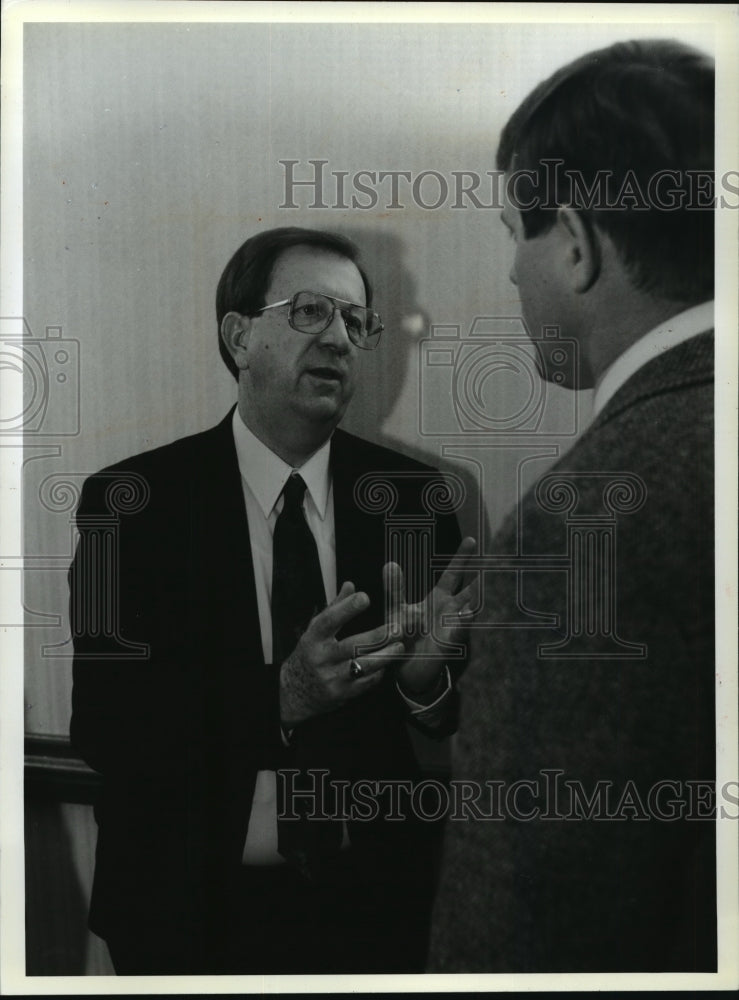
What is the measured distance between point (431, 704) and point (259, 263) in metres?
1.07

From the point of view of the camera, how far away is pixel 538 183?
2143 mm

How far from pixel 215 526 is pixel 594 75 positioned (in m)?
1.34

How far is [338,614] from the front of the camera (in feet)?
6.93

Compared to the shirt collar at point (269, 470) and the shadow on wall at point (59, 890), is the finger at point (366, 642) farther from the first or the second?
the shadow on wall at point (59, 890)

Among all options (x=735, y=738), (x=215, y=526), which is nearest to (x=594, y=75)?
(x=215, y=526)

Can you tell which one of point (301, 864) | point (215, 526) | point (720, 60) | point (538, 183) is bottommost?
point (301, 864)

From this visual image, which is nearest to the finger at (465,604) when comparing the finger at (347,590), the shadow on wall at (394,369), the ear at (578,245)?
the shadow on wall at (394,369)

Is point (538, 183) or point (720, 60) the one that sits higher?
point (720, 60)

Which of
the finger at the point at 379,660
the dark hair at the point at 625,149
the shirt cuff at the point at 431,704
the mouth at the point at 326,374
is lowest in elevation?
the shirt cuff at the point at 431,704

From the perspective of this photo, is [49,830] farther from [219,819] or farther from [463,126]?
[463,126]

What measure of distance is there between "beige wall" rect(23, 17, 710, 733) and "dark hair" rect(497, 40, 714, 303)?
0.07m

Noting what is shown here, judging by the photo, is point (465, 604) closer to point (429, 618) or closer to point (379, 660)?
A: point (429, 618)

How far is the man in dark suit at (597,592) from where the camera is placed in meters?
2.13

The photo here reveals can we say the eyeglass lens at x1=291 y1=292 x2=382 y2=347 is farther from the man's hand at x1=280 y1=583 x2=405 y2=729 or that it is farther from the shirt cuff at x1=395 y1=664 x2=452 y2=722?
the shirt cuff at x1=395 y1=664 x2=452 y2=722
